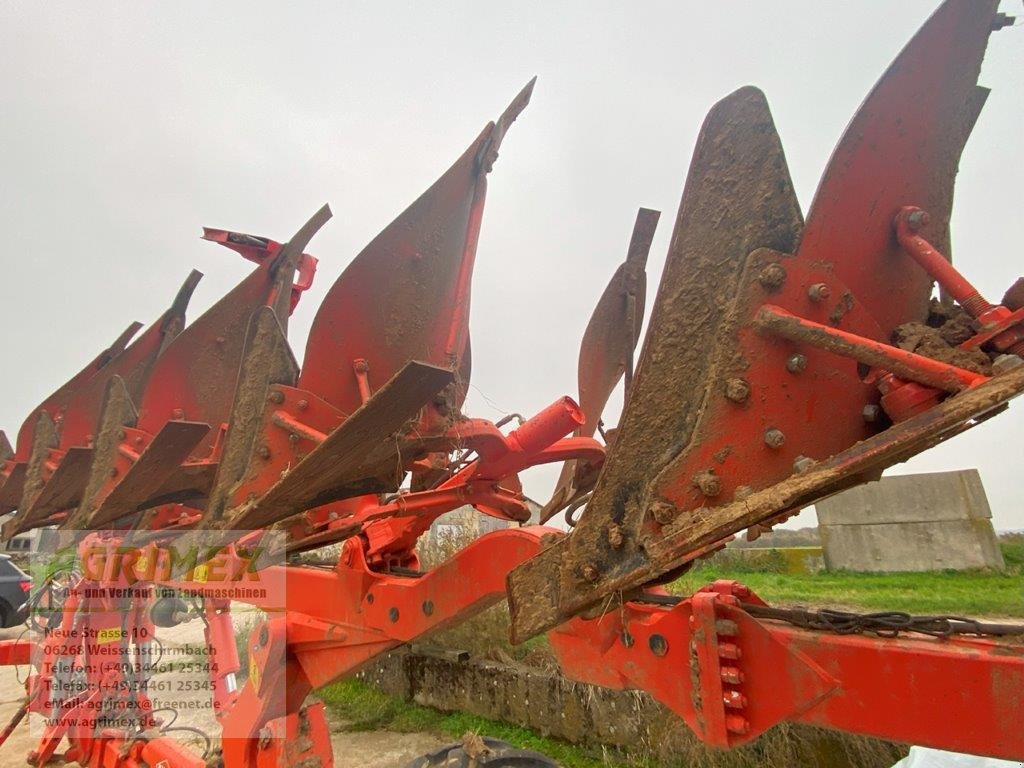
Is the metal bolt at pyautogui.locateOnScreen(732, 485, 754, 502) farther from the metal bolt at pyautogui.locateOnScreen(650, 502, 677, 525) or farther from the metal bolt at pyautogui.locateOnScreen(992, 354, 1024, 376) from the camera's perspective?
the metal bolt at pyautogui.locateOnScreen(992, 354, 1024, 376)

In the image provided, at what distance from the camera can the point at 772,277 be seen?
1375 millimetres

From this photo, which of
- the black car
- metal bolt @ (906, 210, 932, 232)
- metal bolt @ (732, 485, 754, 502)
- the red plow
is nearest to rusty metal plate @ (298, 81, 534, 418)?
the red plow

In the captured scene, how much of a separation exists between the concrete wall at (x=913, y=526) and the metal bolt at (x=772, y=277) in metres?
13.5

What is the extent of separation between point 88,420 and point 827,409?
7276 mm

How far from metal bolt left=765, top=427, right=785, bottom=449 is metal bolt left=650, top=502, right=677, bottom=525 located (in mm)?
273

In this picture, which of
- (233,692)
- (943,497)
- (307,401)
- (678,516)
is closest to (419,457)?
(307,401)

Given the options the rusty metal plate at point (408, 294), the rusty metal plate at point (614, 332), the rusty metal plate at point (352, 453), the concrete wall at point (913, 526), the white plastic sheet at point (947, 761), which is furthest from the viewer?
the concrete wall at point (913, 526)

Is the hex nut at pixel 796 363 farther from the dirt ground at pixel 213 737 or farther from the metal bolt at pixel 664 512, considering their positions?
the dirt ground at pixel 213 737

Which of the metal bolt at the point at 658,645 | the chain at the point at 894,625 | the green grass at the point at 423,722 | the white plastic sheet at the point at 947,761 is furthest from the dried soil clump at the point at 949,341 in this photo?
the green grass at the point at 423,722

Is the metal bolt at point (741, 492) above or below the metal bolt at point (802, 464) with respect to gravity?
below

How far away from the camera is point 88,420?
6258 mm

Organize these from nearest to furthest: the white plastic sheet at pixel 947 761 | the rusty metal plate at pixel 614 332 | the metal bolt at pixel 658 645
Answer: the metal bolt at pixel 658 645, the rusty metal plate at pixel 614 332, the white plastic sheet at pixel 947 761

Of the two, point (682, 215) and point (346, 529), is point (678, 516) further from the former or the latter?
point (346, 529)

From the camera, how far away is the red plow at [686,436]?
50.9 inches
